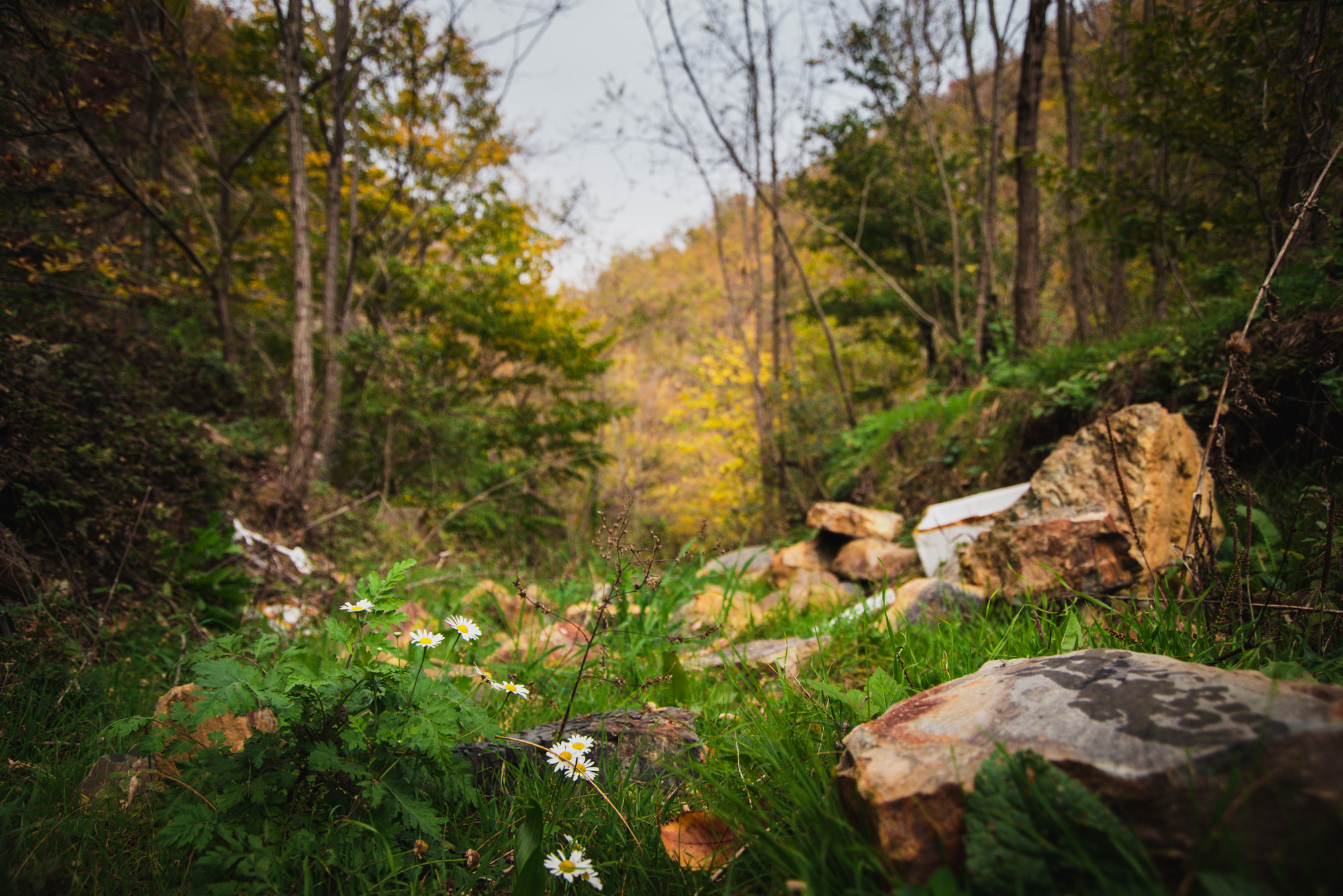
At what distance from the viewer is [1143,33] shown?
3182mm

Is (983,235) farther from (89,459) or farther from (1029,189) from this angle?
(89,459)

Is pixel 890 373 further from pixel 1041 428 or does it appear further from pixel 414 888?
pixel 414 888

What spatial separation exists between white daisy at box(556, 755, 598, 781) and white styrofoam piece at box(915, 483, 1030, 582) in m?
2.18

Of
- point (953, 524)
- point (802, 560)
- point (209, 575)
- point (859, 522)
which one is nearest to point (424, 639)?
point (209, 575)

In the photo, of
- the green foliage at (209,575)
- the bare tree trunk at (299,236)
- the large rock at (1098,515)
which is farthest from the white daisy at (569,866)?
the bare tree trunk at (299,236)

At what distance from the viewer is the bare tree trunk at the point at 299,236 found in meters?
4.97

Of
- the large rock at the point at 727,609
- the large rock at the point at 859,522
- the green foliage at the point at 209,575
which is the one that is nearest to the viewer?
the large rock at the point at 727,609

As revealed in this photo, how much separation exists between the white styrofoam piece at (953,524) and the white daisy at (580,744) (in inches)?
82.1

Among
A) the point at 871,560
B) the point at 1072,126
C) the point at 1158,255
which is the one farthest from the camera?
the point at 1072,126

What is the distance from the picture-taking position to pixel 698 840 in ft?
3.84

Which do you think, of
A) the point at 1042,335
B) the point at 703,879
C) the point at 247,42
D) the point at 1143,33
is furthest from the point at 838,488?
the point at 247,42

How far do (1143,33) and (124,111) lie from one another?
6047 millimetres

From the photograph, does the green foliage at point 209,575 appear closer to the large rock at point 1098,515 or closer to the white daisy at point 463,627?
the white daisy at point 463,627

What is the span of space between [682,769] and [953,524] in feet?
8.01
